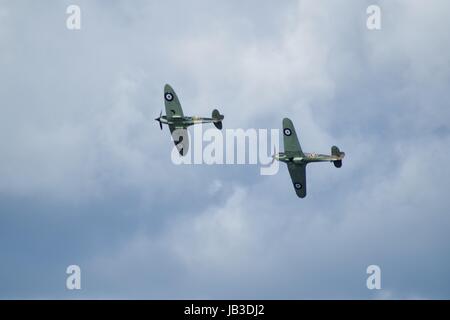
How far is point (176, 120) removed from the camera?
430 feet

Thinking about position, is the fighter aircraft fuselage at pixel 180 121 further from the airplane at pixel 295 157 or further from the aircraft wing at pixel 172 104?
the airplane at pixel 295 157

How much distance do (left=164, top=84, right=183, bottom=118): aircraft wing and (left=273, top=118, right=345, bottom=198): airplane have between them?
545 inches

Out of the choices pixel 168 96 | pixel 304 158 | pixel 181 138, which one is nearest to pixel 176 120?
pixel 181 138

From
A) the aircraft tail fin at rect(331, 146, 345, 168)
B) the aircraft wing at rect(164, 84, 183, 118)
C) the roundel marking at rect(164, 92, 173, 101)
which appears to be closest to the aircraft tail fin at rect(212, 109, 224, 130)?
the aircraft wing at rect(164, 84, 183, 118)

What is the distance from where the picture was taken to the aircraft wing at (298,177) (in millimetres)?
130625

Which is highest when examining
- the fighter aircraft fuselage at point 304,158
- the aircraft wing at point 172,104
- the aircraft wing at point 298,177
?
the aircraft wing at point 172,104

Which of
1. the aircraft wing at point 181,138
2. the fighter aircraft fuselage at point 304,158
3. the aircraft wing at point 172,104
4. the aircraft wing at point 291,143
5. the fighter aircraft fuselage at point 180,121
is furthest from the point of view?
the aircraft wing at point 172,104

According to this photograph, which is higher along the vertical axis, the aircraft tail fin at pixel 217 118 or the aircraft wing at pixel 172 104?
the aircraft wing at pixel 172 104

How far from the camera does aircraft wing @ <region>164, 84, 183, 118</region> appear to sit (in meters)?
133

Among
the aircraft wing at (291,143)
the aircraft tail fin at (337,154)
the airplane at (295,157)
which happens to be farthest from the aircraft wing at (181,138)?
the aircraft tail fin at (337,154)
